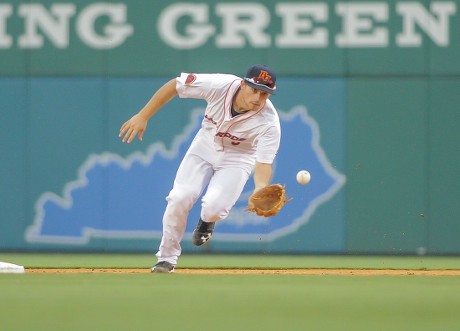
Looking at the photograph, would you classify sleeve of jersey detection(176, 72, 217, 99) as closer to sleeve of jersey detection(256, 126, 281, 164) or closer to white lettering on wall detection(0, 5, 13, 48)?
sleeve of jersey detection(256, 126, 281, 164)

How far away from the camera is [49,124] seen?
12.3 m

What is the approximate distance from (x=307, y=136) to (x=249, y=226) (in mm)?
1210

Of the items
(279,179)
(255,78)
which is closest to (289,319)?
(255,78)

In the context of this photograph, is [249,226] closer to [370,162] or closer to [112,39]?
[370,162]

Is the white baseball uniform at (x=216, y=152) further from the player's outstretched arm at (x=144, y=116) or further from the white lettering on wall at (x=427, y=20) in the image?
the white lettering on wall at (x=427, y=20)

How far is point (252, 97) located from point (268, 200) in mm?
769

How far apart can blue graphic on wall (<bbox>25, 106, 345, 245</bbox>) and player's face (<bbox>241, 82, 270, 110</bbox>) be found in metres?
4.09

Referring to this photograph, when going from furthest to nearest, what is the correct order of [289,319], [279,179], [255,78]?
[279,179] < [255,78] < [289,319]

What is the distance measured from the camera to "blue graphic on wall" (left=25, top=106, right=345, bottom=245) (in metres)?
12.1

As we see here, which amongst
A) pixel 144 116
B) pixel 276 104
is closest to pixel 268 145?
pixel 144 116

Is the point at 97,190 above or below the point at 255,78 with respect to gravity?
below

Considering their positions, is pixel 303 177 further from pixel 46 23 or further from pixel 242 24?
pixel 46 23

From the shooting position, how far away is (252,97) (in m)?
7.92

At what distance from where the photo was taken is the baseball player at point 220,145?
314 inches
